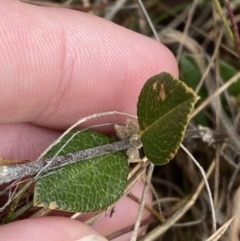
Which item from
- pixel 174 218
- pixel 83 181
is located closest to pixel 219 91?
pixel 174 218

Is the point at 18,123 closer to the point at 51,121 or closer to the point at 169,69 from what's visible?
the point at 51,121

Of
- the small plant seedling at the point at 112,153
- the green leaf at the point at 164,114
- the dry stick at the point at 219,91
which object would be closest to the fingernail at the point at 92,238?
the small plant seedling at the point at 112,153

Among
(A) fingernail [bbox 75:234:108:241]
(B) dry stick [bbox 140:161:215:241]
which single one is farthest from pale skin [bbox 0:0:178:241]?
(A) fingernail [bbox 75:234:108:241]

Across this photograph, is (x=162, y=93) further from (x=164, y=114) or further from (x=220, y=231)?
(x=220, y=231)

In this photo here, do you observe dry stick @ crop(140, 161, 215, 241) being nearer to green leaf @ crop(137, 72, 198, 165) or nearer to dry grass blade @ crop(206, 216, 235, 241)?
dry grass blade @ crop(206, 216, 235, 241)

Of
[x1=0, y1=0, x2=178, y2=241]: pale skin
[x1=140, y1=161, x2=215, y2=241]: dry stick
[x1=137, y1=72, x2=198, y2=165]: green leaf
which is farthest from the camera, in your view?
[x1=140, y1=161, x2=215, y2=241]: dry stick

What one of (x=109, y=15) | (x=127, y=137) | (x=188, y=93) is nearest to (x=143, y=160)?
(x=127, y=137)
